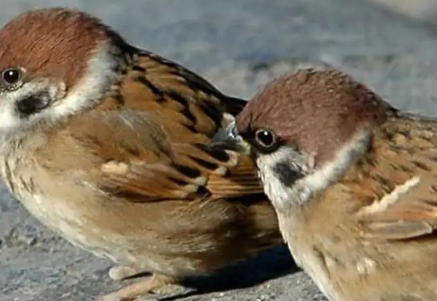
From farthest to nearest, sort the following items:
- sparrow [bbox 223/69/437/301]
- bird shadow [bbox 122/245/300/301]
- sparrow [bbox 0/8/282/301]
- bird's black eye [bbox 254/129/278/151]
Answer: bird shadow [bbox 122/245/300/301] → sparrow [bbox 0/8/282/301] → bird's black eye [bbox 254/129/278/151] → sparrow [bbox 223/69/437/301]

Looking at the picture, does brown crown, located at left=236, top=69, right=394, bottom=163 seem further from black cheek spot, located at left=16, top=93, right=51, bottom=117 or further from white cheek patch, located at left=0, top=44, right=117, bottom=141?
black cheek spot, located at left=16, top=93, right=51, bottom=117

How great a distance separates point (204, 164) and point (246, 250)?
1.10 feet

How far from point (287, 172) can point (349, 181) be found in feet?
0.68

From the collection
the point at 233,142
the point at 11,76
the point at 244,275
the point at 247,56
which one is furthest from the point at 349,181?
the point at 247,56

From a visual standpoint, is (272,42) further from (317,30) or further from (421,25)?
(421,25)

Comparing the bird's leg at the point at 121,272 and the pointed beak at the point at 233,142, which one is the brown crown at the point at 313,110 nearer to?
the pointed beak at the point at 233,142

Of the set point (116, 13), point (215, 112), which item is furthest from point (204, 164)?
point (116, 13)

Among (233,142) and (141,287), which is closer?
(233,142)

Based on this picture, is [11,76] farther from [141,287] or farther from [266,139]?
[266,139]

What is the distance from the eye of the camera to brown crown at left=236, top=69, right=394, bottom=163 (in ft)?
16.9

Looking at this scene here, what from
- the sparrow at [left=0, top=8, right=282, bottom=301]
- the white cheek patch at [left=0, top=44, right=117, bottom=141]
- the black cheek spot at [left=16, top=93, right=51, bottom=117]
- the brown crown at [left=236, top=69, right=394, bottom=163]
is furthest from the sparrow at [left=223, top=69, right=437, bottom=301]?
the black cheek spot at [left=16, top=93, right=51, bottom=117]

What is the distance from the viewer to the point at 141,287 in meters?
5.90

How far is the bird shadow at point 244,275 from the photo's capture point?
586 centimetres

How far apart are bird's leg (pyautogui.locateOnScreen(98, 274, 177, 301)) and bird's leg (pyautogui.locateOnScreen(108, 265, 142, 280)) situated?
0.06 metres
